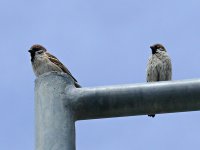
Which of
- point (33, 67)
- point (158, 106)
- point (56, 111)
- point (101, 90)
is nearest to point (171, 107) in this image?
point (158, 106)

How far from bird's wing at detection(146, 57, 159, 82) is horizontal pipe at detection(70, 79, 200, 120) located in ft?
25.7

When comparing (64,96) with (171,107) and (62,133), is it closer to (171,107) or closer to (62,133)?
(62,133)

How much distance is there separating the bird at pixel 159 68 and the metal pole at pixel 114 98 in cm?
780

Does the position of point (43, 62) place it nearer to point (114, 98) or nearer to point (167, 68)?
point (167, 68)

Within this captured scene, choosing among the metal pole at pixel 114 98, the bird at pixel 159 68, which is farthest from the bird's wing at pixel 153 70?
the metal pole at pixel 114 98

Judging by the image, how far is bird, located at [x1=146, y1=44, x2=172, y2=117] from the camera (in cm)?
1020

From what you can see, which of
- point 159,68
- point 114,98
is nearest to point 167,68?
point 159,68

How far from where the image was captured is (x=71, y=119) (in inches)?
89.4

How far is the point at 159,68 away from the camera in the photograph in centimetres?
1019

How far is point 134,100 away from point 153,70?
7.91 metres

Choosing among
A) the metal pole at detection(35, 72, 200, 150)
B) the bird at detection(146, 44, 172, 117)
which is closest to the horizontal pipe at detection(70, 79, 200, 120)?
the metal pole at detection(35, 72, 200, 150)

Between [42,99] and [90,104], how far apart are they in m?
0.21

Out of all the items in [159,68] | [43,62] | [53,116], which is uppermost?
[159,68]

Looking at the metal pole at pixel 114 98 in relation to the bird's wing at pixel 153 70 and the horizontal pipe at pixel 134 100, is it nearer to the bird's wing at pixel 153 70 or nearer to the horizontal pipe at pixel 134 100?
the horizontal pipe at pixel 134 100
